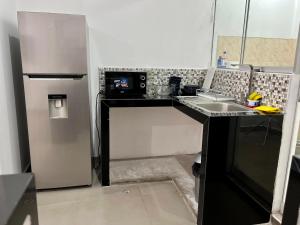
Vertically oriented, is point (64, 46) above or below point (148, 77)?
above

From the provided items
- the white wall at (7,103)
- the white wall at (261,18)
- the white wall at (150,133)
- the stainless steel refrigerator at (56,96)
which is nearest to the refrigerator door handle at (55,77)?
the stainless steel refrigerator at (56,96)

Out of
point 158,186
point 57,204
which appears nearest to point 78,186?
point 57,204

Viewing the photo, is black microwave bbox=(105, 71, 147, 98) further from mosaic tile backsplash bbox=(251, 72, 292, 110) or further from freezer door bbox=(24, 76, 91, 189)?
mosaic tile backsplash bbox=(251, 72, 292, 110)

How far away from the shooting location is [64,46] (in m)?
2.20

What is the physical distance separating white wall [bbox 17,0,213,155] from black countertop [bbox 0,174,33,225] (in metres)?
2.06

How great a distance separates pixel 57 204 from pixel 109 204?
48 centimetres

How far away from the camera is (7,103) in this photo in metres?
2.17

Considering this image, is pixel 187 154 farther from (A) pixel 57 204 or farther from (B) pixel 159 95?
(A) pixel 57 204

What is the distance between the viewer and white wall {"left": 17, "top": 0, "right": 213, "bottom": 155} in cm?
273

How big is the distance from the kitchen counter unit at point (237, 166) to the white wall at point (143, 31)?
4.10 feet

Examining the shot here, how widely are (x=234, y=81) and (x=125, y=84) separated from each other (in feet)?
3.83

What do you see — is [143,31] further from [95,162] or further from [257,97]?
[95,162]

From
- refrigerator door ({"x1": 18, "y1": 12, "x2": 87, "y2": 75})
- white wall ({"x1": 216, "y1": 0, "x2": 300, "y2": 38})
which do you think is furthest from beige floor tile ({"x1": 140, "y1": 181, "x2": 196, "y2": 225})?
white wall ({"x1": 216, "y1": 0, "x2": 300, "y2": 38})

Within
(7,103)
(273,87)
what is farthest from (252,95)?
(7,103)
